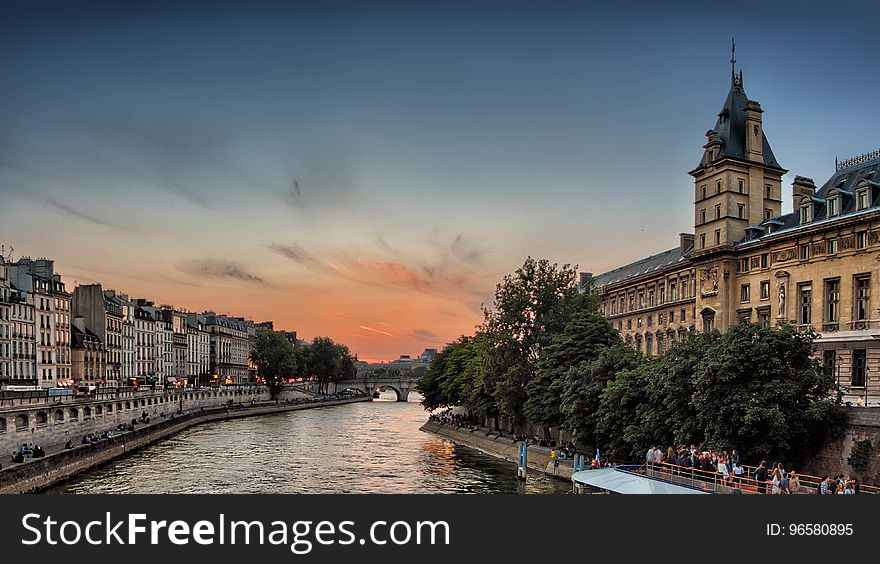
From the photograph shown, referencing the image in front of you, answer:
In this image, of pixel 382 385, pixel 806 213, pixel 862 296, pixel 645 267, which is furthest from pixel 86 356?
pixel 862 296

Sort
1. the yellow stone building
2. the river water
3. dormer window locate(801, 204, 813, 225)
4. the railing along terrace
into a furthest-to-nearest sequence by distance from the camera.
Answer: dormer window locate(801, 204, 813, 225)
the yellow stone building
the river water
the railing along terrace

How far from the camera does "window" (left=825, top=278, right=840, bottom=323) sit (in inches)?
2011

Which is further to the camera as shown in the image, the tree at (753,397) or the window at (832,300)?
the window at (832,300)

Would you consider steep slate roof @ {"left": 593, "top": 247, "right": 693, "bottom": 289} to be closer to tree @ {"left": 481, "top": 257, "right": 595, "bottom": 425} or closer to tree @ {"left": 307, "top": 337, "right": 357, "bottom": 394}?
tree @ {"left": 481, "top": 257, "right": 595, "bottom": 425}

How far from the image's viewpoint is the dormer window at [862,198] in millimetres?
49891

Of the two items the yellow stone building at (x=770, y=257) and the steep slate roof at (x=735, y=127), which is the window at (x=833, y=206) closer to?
the yellow stone building at (x=770, y=257)

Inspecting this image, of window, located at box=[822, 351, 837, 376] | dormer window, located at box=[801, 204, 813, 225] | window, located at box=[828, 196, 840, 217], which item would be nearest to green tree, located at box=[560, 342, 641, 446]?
window, located at box=[822, 351, 837, 376]

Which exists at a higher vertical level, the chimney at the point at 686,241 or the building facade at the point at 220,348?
the chimney at the point at 686,241

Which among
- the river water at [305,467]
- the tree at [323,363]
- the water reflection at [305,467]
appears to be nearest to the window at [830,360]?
the river water at [305,467]

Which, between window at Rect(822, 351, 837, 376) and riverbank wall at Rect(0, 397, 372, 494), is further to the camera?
window at Rect(822, 351, 837, 376)

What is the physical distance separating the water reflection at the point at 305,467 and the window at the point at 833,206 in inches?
988

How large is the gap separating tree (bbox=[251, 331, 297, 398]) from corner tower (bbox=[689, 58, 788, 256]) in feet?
351

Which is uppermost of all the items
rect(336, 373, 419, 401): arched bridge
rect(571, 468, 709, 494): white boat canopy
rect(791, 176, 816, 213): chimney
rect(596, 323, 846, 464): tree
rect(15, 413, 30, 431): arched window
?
rect(791, 176, 816, 213): chimney

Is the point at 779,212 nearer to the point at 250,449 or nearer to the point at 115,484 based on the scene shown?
the point at 250,449
